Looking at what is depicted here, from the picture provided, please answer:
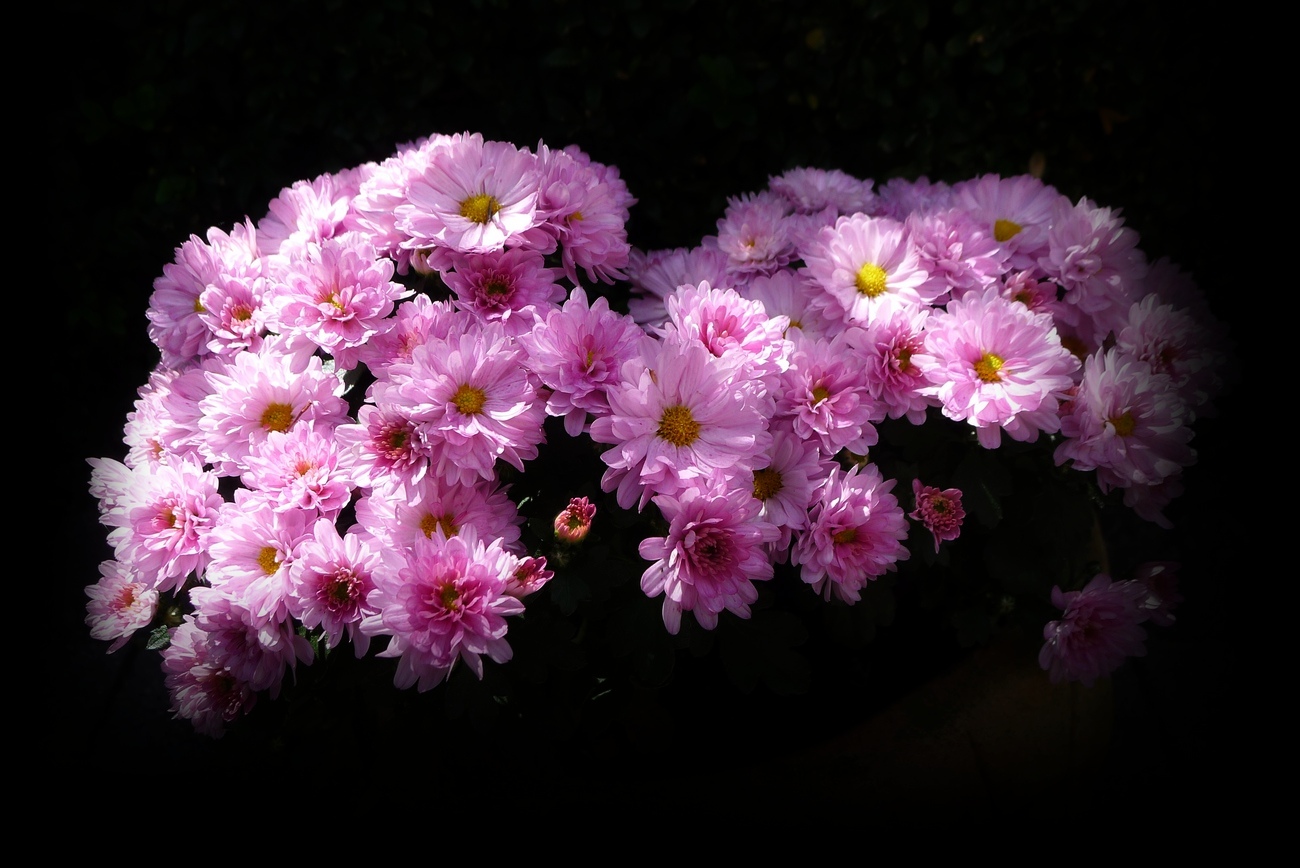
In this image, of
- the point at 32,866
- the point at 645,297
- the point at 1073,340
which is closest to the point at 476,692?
the point at 645,297

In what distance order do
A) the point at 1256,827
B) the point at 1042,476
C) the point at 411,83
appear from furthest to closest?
1. the point at 411,83
2. the point at 1256,827
3. the point at 1042,476

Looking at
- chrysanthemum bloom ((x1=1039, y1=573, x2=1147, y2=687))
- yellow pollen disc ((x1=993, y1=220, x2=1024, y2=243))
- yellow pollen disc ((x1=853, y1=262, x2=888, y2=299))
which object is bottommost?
chrysanthemum bloom ((x1=1039, y1=573, x2=1147, y2=687))

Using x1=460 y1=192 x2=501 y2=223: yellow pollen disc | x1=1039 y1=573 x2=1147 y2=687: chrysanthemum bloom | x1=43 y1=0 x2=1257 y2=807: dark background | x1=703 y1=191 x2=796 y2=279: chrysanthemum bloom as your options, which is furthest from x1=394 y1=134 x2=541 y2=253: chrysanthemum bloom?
x1=43 y1=0 x2=1257 y2=807: dark background

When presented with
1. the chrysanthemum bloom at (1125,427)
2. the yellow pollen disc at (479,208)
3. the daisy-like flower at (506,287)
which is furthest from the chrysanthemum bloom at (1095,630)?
the yellow pollen disc at (479,208)

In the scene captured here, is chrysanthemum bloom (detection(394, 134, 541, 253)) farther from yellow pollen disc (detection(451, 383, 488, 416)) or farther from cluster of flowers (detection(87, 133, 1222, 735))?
yellow pollen disc (detection(451, 383, 488, 416))

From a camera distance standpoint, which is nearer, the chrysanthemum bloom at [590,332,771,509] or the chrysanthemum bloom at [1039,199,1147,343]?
the chrysanthemum bloom at [590,332,771,509]

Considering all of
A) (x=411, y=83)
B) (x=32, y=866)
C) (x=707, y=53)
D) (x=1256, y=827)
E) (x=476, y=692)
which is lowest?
(x=1256, y=827)

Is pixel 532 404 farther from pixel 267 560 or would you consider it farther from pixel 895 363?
pixel 895 363

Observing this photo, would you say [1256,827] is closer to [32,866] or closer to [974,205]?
[974,205]
